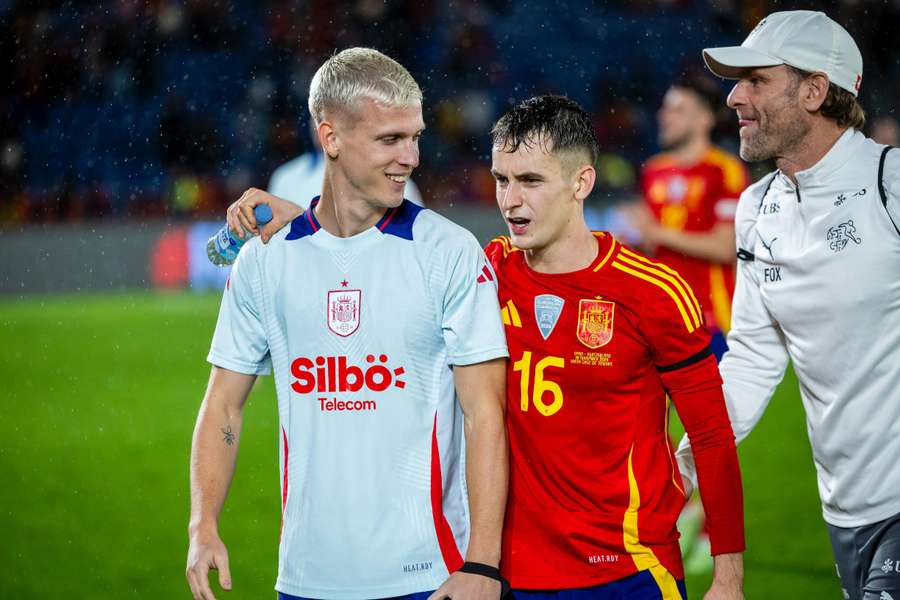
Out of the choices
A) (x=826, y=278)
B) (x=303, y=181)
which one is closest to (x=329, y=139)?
(x=826, y=278)

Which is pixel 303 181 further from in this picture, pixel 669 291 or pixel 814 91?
pixel 669 291

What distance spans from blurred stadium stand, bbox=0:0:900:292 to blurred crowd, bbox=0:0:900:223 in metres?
0.03

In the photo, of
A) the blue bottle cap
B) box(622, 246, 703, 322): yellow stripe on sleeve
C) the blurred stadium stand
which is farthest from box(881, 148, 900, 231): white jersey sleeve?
the blurred stadium stand

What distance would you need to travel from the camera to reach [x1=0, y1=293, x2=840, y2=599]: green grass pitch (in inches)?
215

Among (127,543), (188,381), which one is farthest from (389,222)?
(188,381)

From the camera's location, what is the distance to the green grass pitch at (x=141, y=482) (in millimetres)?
5449

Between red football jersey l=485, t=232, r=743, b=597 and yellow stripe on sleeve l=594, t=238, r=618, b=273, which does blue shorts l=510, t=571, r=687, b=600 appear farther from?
yellow stripe on sleeve l=594, t=238, r=618, b=273

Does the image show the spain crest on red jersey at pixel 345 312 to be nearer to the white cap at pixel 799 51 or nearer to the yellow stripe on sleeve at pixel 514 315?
the yellow stripe on sleeve at pixel 514 315

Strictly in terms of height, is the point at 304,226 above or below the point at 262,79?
below

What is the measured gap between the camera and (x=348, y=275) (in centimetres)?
257

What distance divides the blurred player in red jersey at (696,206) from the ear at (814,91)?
2.06 metres

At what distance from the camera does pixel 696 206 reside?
18.7 ft

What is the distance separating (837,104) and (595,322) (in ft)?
3.29

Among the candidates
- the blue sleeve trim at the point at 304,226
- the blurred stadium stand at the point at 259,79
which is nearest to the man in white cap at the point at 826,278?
the blue sleeve trim at the point at 304,226
